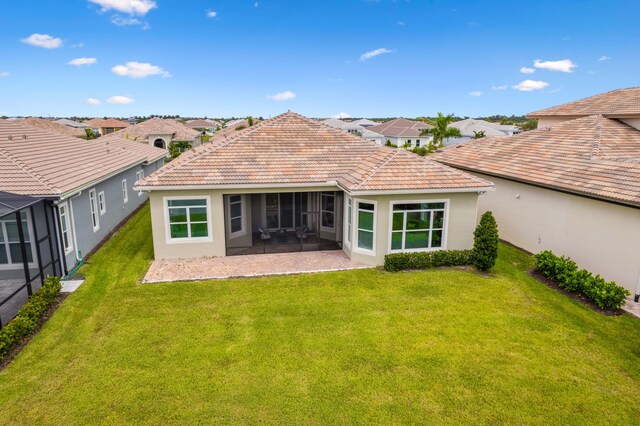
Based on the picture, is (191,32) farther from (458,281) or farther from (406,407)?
(406,407)

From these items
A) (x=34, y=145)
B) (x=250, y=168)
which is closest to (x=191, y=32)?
(x=34, y=145)

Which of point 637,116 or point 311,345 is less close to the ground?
point 637,116

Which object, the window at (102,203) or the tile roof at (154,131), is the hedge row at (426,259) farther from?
the tile roof at (154,131)

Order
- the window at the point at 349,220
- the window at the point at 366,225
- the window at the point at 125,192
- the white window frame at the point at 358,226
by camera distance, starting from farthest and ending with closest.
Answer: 1. the window at the point at 125,192
2. the window at the point at 349,220
3. the window at the point at 366,225
4. the white window frame at the point at 358,226

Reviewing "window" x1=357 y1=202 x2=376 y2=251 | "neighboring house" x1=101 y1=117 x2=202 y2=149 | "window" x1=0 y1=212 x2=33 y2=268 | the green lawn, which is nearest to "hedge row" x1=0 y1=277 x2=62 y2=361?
the green lawn

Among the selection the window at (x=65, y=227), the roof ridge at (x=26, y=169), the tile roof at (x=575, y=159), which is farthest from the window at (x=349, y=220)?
the window at (x=65, y=227)

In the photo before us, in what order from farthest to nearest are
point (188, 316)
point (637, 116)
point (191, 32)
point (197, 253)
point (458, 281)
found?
1. point (191, 32)
2. point (637, 116)
3. point (197, 253)
4. point (458, 281)
5. point (188, 316)

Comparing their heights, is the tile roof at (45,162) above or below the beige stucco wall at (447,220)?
above

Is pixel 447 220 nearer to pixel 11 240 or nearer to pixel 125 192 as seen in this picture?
pixel 11 240
